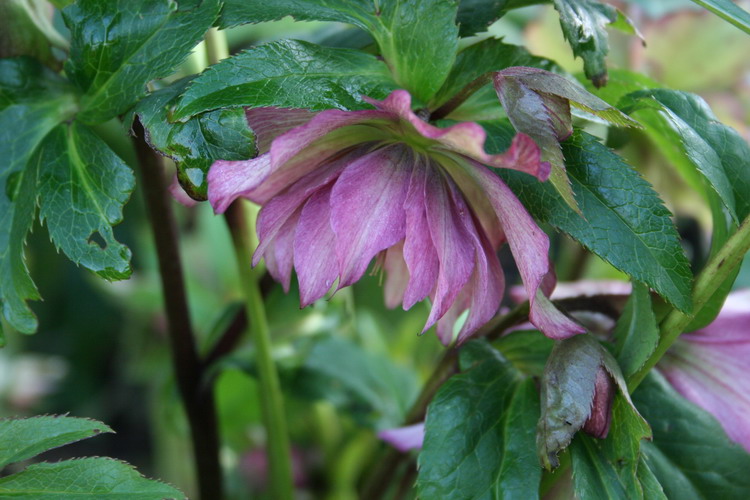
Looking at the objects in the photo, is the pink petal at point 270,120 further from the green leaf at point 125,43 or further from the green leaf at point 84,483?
the green leaf at point 84,483

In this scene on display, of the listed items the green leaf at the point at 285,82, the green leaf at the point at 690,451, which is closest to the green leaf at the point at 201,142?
the green leaf at the point at 285,82

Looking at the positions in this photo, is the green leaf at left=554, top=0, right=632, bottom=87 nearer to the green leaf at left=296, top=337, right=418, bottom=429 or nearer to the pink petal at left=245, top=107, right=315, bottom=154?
the pink petal at left=245, top=107, right=315, bottom=154

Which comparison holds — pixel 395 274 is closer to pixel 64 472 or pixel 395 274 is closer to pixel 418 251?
pixel 418 251

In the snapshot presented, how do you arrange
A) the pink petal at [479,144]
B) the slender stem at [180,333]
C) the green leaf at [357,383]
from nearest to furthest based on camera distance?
the pink petal at [479,144] → the slender stem at [180,333] → the green leaf at [357,383]

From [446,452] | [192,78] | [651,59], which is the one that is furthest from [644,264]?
[651,59]

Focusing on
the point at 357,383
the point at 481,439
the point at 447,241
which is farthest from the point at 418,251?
the point at 357,383

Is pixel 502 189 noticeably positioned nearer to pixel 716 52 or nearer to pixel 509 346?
pixel 509 346
